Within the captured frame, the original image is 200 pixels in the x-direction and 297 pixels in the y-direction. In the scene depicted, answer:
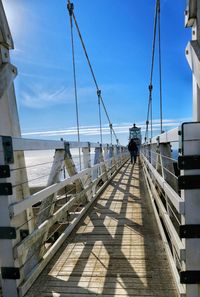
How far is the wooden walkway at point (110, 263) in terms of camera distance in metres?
1.85

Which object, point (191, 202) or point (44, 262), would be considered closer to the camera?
point (191, 202)

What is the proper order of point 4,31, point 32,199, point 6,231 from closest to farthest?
point 6,231
point 32,199
point 4,31

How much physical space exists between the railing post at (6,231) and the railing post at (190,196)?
3.53 feet

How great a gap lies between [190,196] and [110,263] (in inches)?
44.2

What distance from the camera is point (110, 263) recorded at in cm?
224

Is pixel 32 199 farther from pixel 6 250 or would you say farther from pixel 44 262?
pixel 44 262

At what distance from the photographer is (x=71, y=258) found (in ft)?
7.82

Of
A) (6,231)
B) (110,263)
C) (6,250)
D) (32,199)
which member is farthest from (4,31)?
(110,263)

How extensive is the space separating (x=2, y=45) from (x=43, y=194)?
1330mm

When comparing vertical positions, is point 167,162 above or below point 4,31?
below

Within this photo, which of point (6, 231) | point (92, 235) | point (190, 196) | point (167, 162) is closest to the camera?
point (190, 196)

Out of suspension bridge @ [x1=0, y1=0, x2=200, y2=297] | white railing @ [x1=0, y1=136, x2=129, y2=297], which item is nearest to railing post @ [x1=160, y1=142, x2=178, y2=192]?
suspension bridge @ [x1=0, y1=0, x2=200, y2=297]

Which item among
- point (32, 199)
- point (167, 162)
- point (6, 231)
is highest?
point (167, 162)

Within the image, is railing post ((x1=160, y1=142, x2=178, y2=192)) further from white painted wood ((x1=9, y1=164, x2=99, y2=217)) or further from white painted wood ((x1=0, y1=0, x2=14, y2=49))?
white painted wood ((x1=0, y1=0, x2=14, y2=49))
